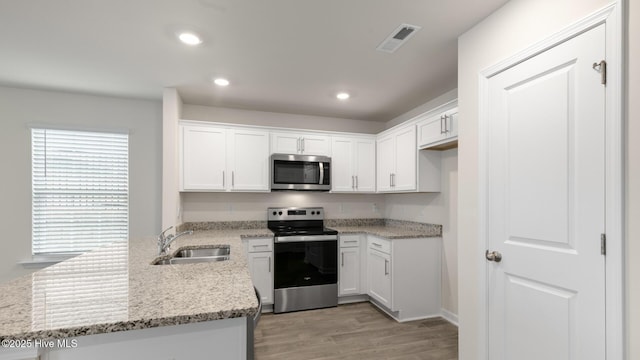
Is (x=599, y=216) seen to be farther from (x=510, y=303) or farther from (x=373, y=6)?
(x=373, y=6)

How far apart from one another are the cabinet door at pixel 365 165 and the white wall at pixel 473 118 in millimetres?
2030

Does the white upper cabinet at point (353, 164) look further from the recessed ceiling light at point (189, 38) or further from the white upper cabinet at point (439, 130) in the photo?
the recessed ceiling light at point (189, 38)

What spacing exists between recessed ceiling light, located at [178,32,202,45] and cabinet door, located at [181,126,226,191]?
54.9 inches

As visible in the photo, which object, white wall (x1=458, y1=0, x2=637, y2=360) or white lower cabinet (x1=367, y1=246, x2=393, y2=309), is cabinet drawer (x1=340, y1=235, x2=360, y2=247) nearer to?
white lower cabinet (x1=367, y1=246, x2=393, y2=309)

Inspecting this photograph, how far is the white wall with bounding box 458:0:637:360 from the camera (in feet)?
5.72

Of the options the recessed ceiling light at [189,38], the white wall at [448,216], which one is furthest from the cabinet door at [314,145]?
the recessed ceiling light at [189,38]

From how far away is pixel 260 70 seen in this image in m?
2.81

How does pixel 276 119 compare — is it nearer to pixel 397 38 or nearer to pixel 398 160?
pixel 398 160

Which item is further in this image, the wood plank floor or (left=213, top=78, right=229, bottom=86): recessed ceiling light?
(left=213, top=78, right=229, bottom=86): recessed ceiling light

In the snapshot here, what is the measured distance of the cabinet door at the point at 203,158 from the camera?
3498 millimetres

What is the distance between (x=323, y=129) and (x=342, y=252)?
180cm

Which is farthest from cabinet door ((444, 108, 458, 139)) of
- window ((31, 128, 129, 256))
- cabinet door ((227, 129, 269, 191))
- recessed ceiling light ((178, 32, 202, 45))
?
window ((31, 128, 129, 256))

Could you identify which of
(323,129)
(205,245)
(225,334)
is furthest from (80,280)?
(323,129)

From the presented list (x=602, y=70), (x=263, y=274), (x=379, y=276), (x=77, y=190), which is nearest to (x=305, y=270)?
(x=263, y=274)
